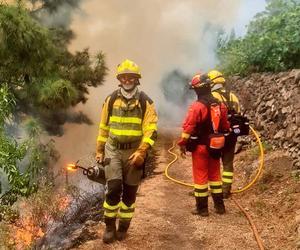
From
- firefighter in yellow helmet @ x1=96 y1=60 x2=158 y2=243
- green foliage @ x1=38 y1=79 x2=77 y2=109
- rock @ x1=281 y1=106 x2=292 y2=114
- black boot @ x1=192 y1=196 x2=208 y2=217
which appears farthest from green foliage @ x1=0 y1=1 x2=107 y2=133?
rock @ x1=281 y1=106 x2=292 y2=114

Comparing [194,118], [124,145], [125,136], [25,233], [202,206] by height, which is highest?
[194,118]

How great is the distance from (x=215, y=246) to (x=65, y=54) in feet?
23.8

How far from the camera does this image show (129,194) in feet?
18.4

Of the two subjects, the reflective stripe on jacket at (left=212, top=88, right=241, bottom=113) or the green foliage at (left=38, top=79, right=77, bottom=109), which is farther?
the green foliage at (left=38, top=79, right=77, bottom=109)

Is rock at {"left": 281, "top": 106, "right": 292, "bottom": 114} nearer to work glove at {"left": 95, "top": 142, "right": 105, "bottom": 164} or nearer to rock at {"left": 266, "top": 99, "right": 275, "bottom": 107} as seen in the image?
rock at {"left": 266, "top": 99, "right": 275, "bottom": 107}

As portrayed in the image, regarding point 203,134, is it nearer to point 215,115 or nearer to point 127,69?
point 215,115

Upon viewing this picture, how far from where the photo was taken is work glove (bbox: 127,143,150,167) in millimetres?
5344

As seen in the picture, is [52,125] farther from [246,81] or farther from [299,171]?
[299,171]

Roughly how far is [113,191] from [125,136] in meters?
0.67

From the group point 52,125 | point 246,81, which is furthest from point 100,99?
point 246,81

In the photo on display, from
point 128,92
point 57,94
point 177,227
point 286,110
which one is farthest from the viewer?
point 57,94

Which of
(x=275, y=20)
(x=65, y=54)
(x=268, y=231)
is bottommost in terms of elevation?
(x=268, y=231)

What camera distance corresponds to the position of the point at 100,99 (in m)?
17.9

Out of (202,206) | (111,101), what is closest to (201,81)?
(111,101)
